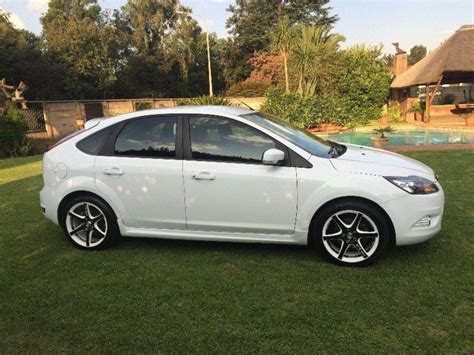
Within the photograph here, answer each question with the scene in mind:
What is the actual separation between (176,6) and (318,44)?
1308 inches

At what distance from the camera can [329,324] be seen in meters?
3.10

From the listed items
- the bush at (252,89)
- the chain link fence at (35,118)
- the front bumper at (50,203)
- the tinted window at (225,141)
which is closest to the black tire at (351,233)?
the tinted window at (225,141)

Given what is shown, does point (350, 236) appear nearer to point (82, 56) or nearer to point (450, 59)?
point (450, 59)

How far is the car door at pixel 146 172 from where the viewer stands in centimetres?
435

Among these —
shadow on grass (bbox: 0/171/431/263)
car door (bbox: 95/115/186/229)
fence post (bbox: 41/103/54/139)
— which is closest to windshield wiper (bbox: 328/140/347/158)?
shadow on grass (bbox: 0/171/431/263)

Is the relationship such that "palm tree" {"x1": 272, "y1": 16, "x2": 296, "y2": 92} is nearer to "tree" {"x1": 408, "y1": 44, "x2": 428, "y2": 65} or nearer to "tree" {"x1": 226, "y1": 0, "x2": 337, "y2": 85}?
"tree" {"x1": 226, "y1": 0, "x2": 337, "y2": 85}

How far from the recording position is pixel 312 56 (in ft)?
75.0

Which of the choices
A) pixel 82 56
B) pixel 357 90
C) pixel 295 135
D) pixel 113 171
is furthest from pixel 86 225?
pixel 82 56

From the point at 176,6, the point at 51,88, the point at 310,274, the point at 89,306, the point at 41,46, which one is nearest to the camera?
the point at 89,306

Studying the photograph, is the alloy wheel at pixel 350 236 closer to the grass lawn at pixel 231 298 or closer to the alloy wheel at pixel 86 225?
the grass lawn at pixel 231 298

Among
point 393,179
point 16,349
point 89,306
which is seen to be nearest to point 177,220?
point 89,306

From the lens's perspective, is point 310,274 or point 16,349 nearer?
point 16,349

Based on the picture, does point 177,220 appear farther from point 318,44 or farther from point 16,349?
point 318,44

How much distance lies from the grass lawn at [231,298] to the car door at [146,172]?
475mm
